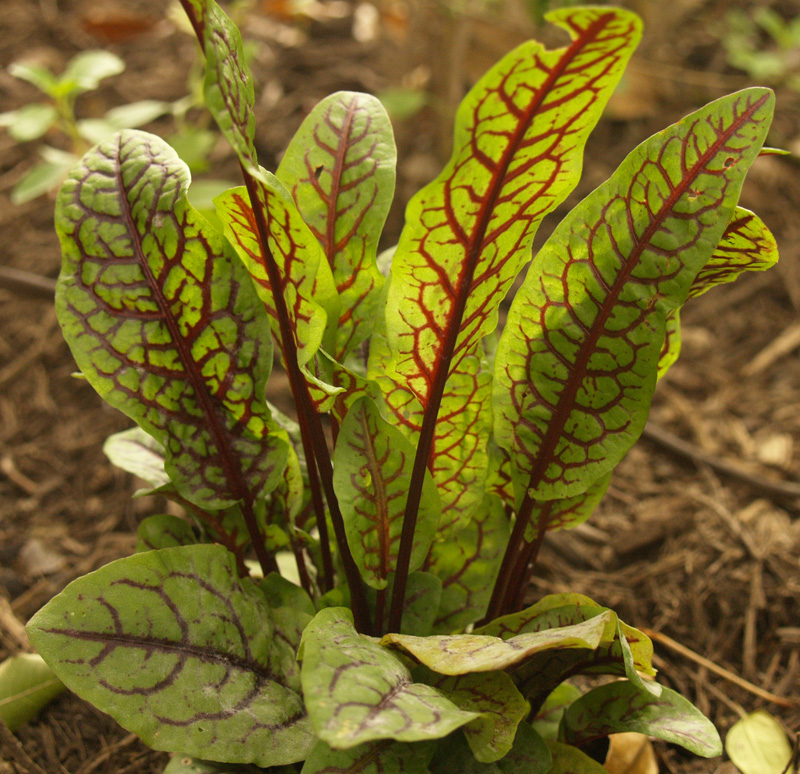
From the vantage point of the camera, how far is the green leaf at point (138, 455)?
134cm

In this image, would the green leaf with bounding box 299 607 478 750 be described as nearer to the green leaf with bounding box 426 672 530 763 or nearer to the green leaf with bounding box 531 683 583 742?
the green leaf with bounding box 426 672 530 763

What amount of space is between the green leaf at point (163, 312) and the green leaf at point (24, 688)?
0.59m

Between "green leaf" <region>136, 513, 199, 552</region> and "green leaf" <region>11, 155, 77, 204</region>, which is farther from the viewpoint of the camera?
"green leaf" <region>11, 155, 77, 204</region>

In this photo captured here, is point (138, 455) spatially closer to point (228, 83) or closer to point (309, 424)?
point (309, 424)

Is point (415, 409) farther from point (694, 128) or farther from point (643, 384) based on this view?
point (694, 128)

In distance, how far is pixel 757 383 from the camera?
2492 mm

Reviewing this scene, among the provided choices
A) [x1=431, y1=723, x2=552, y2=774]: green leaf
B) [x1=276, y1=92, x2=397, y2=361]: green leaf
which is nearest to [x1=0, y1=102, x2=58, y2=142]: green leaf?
[x1=276, y1=92, x2=397, y2=361]: green leaf

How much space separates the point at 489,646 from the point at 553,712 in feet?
1.71

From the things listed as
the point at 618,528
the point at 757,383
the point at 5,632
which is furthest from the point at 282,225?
the point at 757,383

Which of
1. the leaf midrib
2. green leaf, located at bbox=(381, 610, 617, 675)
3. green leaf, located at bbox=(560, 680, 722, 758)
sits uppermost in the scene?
the leaf midrib

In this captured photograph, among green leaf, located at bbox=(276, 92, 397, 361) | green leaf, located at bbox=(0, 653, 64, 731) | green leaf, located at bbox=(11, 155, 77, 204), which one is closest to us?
green leaf, located at bbox=(276, 92, 397, 361)

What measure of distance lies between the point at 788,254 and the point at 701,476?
1208 millimetres

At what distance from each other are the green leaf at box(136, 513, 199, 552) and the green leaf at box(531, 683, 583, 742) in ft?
2.22

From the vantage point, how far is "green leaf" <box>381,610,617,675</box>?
0.85 metres
